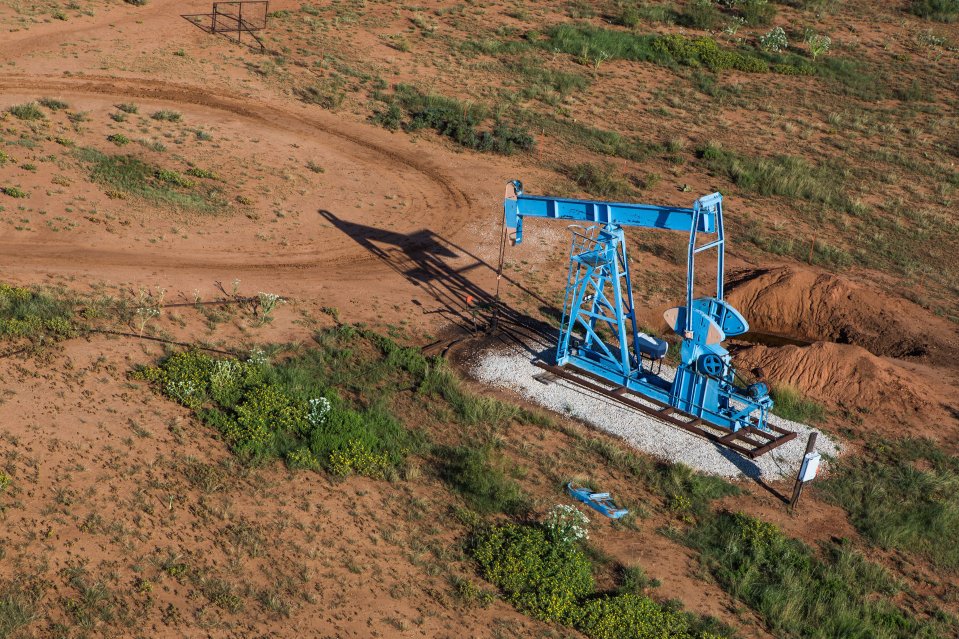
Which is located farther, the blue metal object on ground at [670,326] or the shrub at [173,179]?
the shrub at [173,179]

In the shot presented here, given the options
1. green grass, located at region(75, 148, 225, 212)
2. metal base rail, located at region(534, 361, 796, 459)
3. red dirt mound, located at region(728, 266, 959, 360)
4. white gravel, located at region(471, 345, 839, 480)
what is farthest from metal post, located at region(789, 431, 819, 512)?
green grass, located at region(75, 148, 225, 212)

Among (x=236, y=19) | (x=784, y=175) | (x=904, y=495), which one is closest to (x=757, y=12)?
(x=784, y=175)

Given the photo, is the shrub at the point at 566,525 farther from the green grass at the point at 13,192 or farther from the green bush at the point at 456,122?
the green bush at the point at 456,122

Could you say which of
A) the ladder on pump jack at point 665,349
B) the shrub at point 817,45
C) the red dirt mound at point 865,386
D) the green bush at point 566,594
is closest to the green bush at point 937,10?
the shrub at point 817,45

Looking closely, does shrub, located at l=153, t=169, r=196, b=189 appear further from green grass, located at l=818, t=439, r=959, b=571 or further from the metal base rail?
green grass, located at l=818, t=439, r=959, b=571

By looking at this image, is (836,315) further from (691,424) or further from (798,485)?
(798,485)

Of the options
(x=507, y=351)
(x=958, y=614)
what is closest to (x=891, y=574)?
(x=958, y=614)
